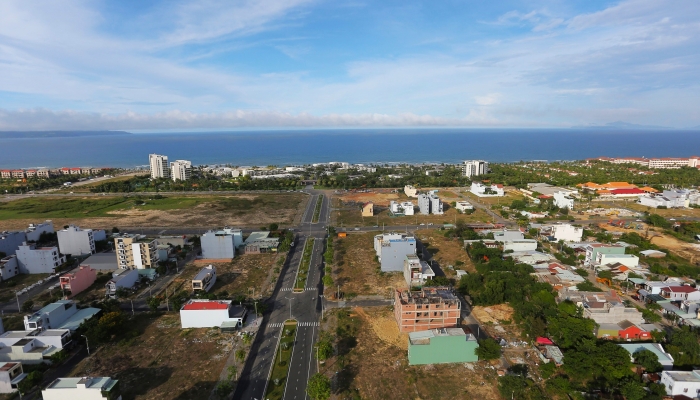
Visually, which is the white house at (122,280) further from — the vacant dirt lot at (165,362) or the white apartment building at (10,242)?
the white apartment building at (10,242)

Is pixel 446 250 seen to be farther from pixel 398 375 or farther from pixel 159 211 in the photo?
pixel 159 211

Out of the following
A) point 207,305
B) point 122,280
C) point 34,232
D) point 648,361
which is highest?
point 34,232

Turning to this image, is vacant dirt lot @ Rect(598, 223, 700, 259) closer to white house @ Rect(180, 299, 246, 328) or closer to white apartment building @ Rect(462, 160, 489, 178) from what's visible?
white house @ Rect(180, 299, 246, 328)

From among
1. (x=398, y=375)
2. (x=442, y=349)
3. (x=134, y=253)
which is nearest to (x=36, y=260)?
(x=134, y=253)

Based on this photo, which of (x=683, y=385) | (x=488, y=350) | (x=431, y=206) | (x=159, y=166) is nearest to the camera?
(x=683, y=385)

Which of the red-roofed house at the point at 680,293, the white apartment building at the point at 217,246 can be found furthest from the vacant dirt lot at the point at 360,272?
the red-roofed house at the point at 680,293

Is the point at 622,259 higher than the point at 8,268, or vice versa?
the point at 8,268
